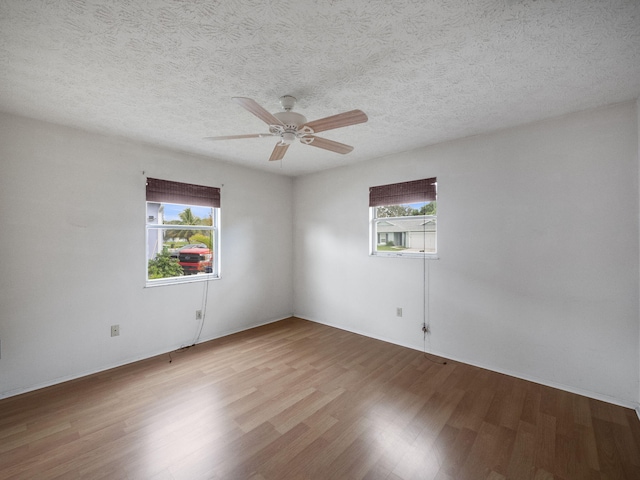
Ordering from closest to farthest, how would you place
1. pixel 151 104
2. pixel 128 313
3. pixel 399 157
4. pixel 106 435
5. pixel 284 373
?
pixel 106 435 → pixel 151 104 → pixel 284 373 → pixel 128 313 → pixel 399 157

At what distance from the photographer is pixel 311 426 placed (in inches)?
80.2

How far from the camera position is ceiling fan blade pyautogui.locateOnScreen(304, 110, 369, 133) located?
5.79 feet

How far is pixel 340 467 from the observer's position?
5.47 feet

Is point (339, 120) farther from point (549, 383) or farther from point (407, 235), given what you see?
point (549, 383)

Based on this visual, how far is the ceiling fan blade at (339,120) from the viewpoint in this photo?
1764 mm

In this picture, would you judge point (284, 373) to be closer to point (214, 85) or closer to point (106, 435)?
point (106, 435)

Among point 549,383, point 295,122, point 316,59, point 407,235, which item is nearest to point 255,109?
point 295,122

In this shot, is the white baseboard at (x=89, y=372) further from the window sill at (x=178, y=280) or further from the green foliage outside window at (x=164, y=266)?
the green foliage outside window at (x=164, y=266)

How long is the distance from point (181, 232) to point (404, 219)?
2.99 metres

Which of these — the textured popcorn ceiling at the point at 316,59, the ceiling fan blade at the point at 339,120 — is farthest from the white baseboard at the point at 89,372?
the ceiling fan blade at the point at 339,120

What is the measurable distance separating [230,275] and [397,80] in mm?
3290

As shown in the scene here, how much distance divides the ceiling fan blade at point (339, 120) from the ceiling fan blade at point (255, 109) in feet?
0.78

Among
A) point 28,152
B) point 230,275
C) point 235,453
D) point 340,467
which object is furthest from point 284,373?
point 28,152

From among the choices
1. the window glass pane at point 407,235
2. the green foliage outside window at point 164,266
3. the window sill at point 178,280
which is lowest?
the window sill at point 178,280
